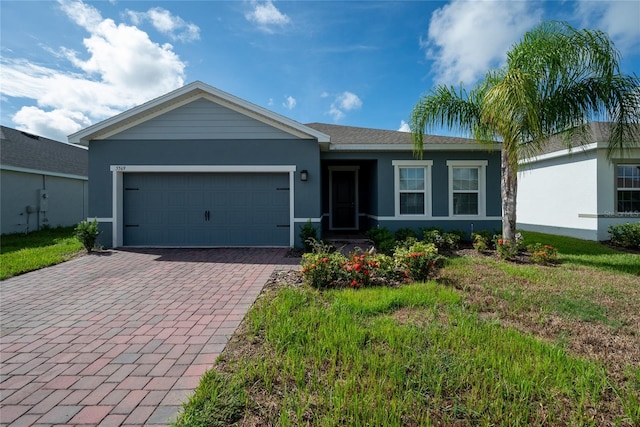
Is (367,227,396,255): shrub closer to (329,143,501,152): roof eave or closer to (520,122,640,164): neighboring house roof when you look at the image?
(329,143,501,152): roof eave

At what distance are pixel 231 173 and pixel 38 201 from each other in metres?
11.0

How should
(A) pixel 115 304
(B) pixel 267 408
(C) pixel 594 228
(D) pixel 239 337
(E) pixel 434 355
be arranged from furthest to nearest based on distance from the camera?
(C) pixel 594 228 < (A) pixel 115 304 < (D) pixel 239 337 < (E) pixel 434 355 < (B) pixel 267 408

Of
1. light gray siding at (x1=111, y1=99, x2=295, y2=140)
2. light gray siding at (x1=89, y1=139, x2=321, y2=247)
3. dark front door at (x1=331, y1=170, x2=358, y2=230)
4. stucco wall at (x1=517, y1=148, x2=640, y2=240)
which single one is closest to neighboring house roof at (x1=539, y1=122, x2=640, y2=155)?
stucco wall at (x1=517, y1=148, x2=640, y2=240)

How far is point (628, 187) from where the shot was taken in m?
10.2

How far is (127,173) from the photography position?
28.6ft

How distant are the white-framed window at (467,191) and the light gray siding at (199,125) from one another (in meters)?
6.08

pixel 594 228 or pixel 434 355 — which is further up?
pixel 594 228

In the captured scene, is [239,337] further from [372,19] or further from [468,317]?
[372,19]

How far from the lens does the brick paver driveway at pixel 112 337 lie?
2217mm

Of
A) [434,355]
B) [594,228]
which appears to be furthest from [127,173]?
[594,228]

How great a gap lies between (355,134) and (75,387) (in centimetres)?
995

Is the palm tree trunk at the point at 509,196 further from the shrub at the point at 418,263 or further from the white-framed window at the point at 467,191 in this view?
the shrub at the point at 418,263

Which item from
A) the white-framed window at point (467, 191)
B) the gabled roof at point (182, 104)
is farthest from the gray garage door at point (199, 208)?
the white-framed window at point (467, 191)

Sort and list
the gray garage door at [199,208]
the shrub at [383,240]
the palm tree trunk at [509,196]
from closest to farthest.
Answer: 1. the palm tree trunk at [509,196]
2. the shrub at [383,240]
3. the gray garage door at [199,208]
